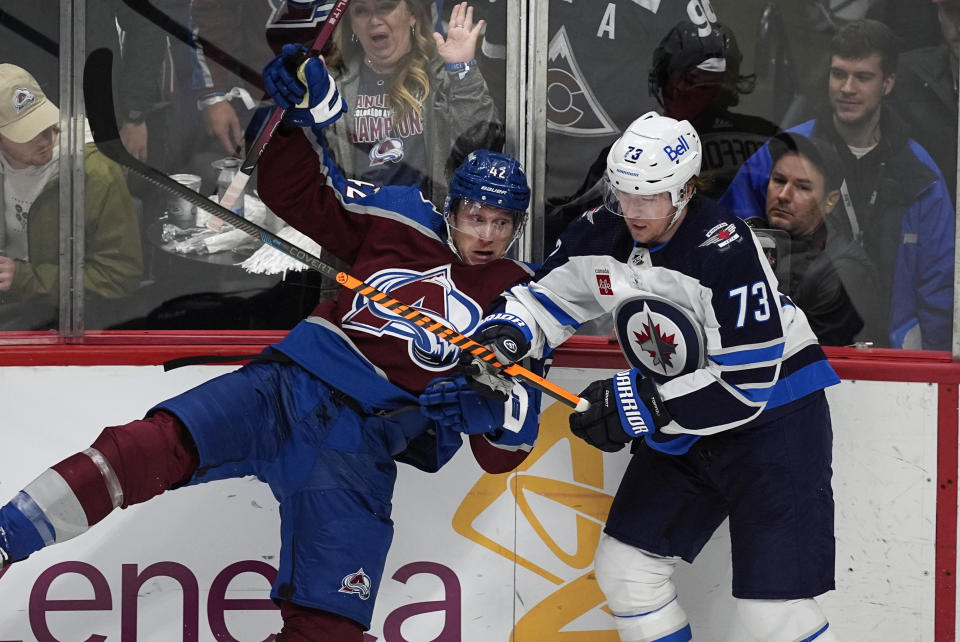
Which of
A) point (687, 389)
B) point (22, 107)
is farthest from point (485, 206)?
point (22, 107)

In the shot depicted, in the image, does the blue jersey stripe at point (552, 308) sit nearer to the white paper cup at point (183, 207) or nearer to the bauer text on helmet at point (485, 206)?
the bauer text on helmet at point (485, 206)

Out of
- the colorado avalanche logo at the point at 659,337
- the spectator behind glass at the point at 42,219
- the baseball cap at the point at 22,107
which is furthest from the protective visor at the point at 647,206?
the baseball cap at the point at 22,107

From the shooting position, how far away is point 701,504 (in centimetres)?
274

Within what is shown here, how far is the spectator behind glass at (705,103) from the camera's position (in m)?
3.17

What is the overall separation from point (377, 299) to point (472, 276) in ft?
0.83

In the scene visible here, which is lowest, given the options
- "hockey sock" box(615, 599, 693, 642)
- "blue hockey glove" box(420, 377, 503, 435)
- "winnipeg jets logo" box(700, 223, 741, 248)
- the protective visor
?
"hockey sock" box(615, 599, 693, 642)

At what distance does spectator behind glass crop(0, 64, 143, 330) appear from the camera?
310 cm

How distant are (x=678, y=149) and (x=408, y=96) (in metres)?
0.93

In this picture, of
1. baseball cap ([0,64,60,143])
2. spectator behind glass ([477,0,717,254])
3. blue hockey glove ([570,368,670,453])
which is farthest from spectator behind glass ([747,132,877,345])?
baseball cap ([0,64,60,143])

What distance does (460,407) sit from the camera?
8.61 feet

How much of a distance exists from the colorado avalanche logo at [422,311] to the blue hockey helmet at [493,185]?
7.2 inches

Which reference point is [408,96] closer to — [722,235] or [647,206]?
[647,206]

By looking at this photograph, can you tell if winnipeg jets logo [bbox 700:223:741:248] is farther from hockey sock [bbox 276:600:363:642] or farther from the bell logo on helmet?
hockey sock [bbox 276:600:363:642]

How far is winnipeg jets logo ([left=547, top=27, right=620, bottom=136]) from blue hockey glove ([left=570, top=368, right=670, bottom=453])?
85cm
